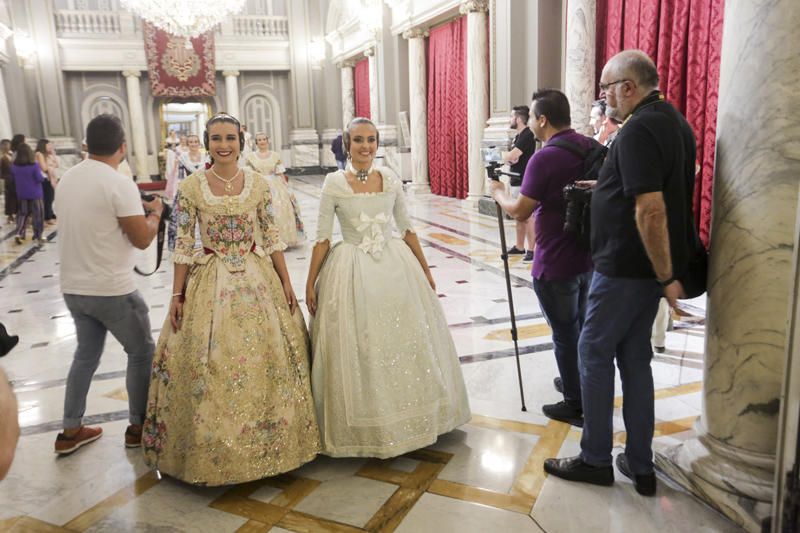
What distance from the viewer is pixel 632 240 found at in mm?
2074

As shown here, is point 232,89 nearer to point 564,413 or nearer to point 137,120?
point 137,120

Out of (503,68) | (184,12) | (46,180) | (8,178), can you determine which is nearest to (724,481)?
(503,68)

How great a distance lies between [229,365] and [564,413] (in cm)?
155

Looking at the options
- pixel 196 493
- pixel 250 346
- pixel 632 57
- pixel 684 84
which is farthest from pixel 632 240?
pixel 684 84

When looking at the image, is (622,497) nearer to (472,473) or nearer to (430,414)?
(472,473)

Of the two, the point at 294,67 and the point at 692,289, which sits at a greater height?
the point at 294,67

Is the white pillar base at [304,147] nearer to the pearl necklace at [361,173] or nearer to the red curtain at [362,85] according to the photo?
the red curtain at [362,85]

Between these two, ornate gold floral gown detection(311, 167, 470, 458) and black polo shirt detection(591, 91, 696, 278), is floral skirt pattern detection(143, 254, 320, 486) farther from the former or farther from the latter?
black polo shirt detection(591, 91, 696, 278)

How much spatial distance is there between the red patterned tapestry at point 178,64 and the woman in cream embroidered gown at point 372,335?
53.6 feet

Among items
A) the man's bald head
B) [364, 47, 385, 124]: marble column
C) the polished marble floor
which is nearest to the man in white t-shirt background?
the polished marble floor

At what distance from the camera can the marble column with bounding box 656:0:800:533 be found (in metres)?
1.91

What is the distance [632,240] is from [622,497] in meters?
0.94

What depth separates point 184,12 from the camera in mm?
11648

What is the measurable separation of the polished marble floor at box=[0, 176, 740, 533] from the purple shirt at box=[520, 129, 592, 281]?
2.47 ft
